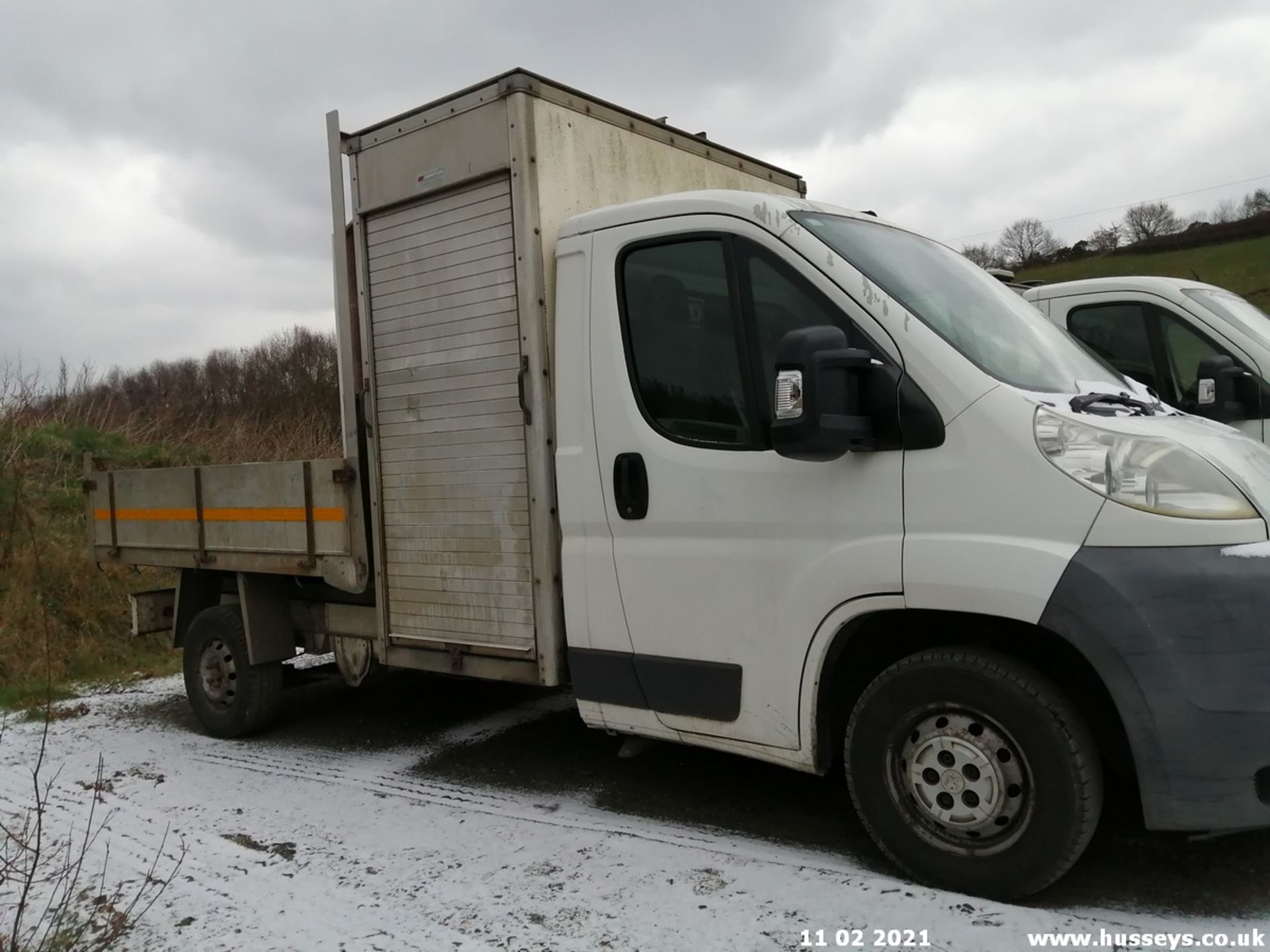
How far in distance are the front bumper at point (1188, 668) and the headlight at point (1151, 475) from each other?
13 centimetres

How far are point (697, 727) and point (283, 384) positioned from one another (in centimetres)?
2474

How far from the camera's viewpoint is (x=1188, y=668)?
274 cm

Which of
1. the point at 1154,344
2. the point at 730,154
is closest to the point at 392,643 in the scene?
the point at 730,154

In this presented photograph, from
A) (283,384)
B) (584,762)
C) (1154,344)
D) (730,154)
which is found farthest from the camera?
(283,384)

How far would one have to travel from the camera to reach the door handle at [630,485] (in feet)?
12.6

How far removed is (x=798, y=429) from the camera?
3123 millimetres

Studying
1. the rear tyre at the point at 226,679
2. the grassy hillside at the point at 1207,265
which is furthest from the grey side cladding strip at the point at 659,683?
the grassy hillside at the point at 1207,265

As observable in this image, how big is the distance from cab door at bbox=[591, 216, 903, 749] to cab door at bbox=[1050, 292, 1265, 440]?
3288mm

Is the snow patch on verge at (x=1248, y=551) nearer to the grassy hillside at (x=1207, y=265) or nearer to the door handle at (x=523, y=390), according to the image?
the door handle at (x=523, y=390)

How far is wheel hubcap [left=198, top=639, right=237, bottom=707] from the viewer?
5836mm

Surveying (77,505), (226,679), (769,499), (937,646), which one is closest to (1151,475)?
(937,646)

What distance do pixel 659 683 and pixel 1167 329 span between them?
4.31 meters

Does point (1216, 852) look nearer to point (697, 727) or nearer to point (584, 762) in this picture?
point (697, 727)

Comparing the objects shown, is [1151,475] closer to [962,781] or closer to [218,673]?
[962,781]
